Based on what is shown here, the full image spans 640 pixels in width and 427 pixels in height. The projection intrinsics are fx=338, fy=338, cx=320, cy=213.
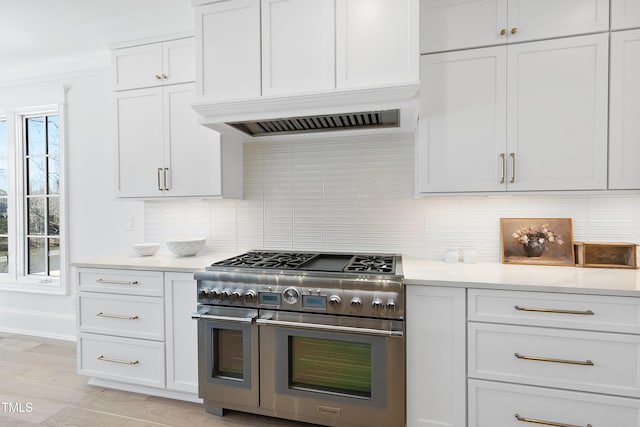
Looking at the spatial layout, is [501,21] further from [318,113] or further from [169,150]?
[169,150]

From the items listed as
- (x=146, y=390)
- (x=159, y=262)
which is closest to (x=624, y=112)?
(x=159, y=262)

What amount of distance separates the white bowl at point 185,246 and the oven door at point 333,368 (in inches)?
37.7

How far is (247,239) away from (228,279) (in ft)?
2.55

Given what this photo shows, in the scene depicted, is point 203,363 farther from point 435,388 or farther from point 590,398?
point 590,398

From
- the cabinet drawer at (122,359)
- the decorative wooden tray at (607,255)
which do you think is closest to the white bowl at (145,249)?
the cabinet drawer at (122,359)

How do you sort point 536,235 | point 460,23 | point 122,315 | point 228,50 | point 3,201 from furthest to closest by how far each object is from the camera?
point 3,201 → point 122,315 → point 536,235 → point 228,50 → point 460,23

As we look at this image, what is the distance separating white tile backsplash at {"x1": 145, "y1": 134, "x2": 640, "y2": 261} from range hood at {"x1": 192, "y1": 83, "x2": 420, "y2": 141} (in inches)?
7.3

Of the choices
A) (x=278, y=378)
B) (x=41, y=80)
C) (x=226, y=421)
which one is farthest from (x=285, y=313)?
(x=41, y=80)

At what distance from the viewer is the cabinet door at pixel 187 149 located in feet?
7.73

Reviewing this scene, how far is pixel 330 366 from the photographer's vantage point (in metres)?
1.85

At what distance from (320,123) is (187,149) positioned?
0.96 meters

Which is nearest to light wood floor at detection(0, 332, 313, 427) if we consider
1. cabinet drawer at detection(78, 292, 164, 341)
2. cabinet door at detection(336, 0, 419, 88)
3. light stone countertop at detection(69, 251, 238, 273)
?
cabinet drawer at detection(78, 292, 164, 341)

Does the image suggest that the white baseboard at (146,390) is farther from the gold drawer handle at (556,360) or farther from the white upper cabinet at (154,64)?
the white upper cabinet at (154,64)

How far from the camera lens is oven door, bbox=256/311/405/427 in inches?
68.6
